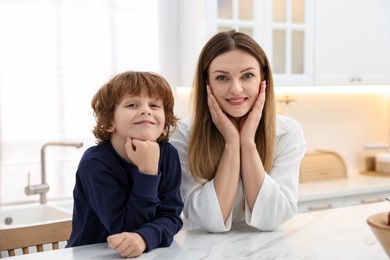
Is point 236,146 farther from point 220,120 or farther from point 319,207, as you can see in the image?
point 319,207

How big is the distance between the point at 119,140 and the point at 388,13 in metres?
2.80

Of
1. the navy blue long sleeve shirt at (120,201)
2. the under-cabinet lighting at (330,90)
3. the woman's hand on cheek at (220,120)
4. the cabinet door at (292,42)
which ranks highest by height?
the cabinet door at (292,42)

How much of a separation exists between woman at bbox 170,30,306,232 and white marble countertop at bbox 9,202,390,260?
0.16 ft

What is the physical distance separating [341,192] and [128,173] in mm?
2064

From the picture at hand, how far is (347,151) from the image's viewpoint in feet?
12.8

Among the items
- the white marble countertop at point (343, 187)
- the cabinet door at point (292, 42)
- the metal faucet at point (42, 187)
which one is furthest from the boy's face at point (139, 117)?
the cabinet door at point (292, 42)

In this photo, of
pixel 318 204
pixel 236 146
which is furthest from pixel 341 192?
pixel 236 146

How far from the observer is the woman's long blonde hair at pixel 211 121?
5.04 feet

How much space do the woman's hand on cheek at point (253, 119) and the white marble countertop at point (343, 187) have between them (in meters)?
1.48

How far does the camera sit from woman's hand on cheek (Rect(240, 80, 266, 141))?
1541mm

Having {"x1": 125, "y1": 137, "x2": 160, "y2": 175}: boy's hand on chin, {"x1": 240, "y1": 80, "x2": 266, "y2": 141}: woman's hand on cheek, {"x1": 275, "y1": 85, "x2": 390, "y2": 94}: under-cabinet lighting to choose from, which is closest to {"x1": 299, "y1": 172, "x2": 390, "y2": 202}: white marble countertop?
{"x1": 275, "y1": 85, "x2": 390, "y2": 94}: under-cabinet lighting

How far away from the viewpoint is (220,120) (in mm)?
1551

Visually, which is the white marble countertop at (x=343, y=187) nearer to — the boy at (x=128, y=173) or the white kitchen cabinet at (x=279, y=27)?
the white kitchen cabinet at (x=279, y=27)

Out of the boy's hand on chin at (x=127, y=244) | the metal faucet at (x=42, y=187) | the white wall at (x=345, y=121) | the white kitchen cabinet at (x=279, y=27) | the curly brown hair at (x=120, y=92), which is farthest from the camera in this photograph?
the white wall at (x=345, y=121)
